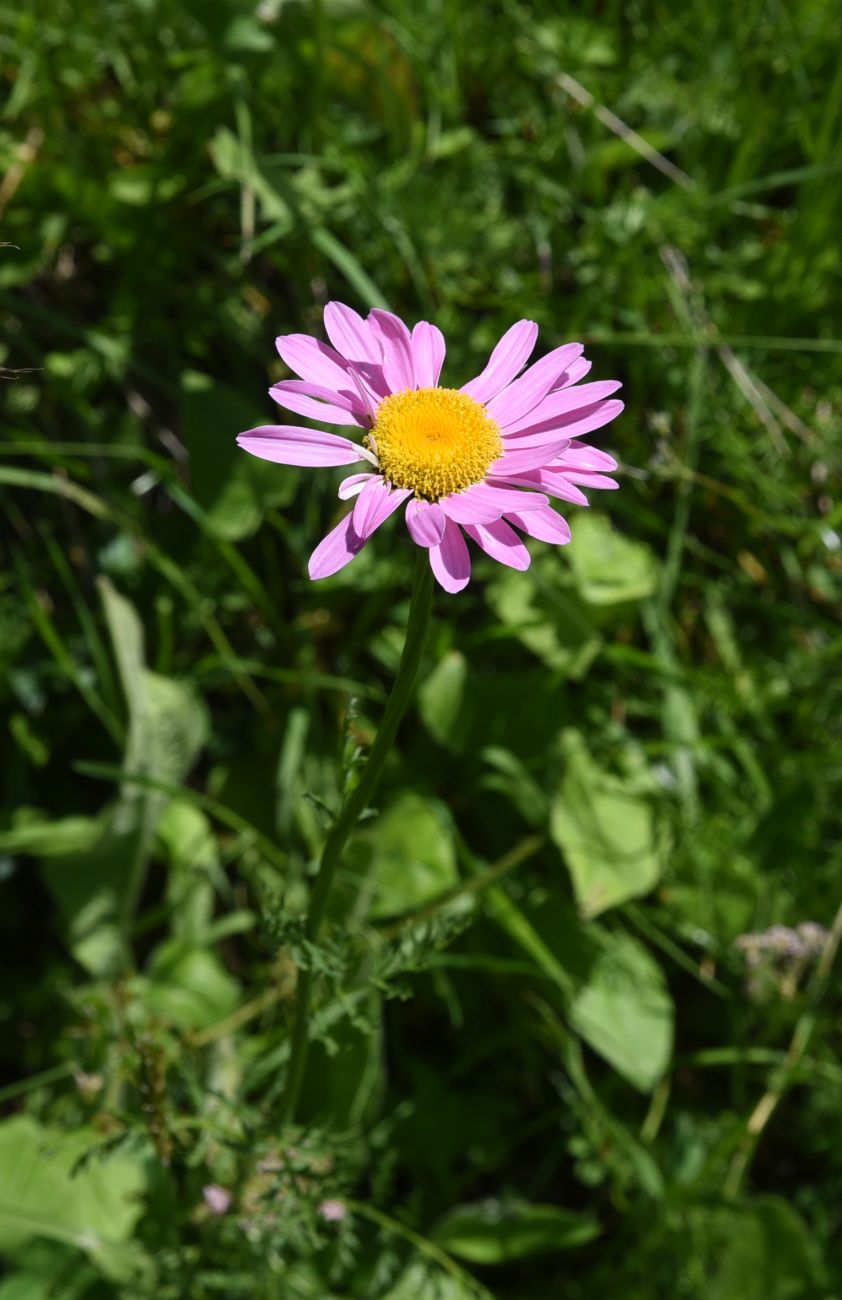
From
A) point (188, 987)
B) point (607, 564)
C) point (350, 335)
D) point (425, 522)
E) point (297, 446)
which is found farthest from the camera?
point (607, 564)

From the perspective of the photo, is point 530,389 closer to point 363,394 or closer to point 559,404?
point 559,404

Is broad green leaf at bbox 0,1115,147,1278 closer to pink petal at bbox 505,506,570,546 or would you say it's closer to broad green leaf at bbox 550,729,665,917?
broad green leaf at bbox 550,729,665,917

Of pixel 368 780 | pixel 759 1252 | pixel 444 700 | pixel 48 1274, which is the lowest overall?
pixel 48 1274

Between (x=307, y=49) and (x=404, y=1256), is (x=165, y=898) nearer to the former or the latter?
(x=404, y=1256)

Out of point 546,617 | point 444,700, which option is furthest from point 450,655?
point 546,617

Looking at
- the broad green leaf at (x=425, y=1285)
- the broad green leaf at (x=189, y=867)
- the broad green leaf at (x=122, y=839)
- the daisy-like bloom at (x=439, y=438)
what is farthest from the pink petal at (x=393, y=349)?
the broad green leaf at (x=425, y=1285)

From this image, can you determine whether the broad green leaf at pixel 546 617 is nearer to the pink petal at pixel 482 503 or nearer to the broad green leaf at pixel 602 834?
the broad green leaf at pixel 602 834
